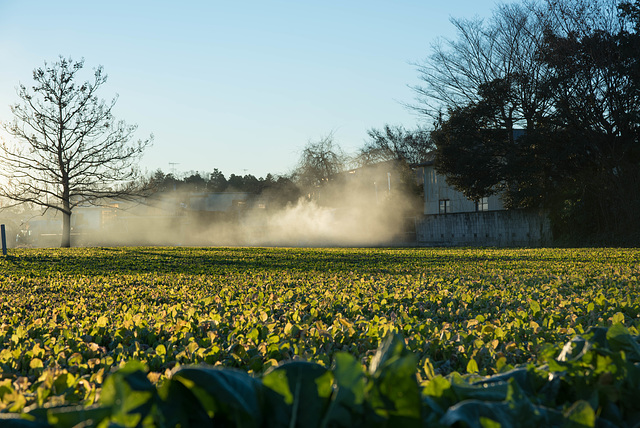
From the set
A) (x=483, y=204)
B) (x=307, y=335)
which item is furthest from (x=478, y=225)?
(x=307, y=335)

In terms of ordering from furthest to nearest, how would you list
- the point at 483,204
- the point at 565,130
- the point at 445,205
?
the point at 445,205 < the point at 483,204 < the point at 565,130

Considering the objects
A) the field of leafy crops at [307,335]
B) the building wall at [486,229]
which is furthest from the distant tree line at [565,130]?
the field of leafy crops at [307,335]

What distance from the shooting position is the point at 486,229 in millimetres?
32094

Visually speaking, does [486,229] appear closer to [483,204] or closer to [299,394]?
[483,204]

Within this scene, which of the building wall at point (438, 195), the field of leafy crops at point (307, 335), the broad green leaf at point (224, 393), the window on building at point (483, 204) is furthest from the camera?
the building wall at point (438, 195)

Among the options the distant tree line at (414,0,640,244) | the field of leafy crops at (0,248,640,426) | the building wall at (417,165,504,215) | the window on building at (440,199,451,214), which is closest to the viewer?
the field of leafy crops at (0,248,640,426)

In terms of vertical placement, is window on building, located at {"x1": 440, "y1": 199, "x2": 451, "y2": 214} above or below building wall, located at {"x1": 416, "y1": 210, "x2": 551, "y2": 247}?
above

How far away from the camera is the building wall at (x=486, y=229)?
1152 inches

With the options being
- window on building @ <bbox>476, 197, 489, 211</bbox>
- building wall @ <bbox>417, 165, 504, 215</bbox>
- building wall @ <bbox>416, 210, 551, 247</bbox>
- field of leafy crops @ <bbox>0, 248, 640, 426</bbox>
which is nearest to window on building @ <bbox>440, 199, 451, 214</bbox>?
building wall @ <bbox>417, 165, 504, 215</bbox>

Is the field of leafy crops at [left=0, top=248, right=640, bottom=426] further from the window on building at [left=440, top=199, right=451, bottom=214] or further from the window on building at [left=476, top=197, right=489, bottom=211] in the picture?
the window on building at [left=440, top=199, right=451, bottom=214]

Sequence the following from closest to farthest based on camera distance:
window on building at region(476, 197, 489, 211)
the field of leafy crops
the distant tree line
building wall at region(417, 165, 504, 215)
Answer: the field of leafy crops → the distant tree line → window on building at region(476, 197, 489, 211) → building wall at region(417, 165, 504, 215)

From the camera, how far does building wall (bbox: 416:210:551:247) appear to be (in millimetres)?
29250

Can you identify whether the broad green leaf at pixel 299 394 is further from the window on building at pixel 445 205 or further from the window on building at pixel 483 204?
the window on building at pixel 445 205

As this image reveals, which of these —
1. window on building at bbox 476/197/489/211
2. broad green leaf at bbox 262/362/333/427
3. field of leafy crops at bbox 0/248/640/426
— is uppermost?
window on building at bbox 476/197/489/211
